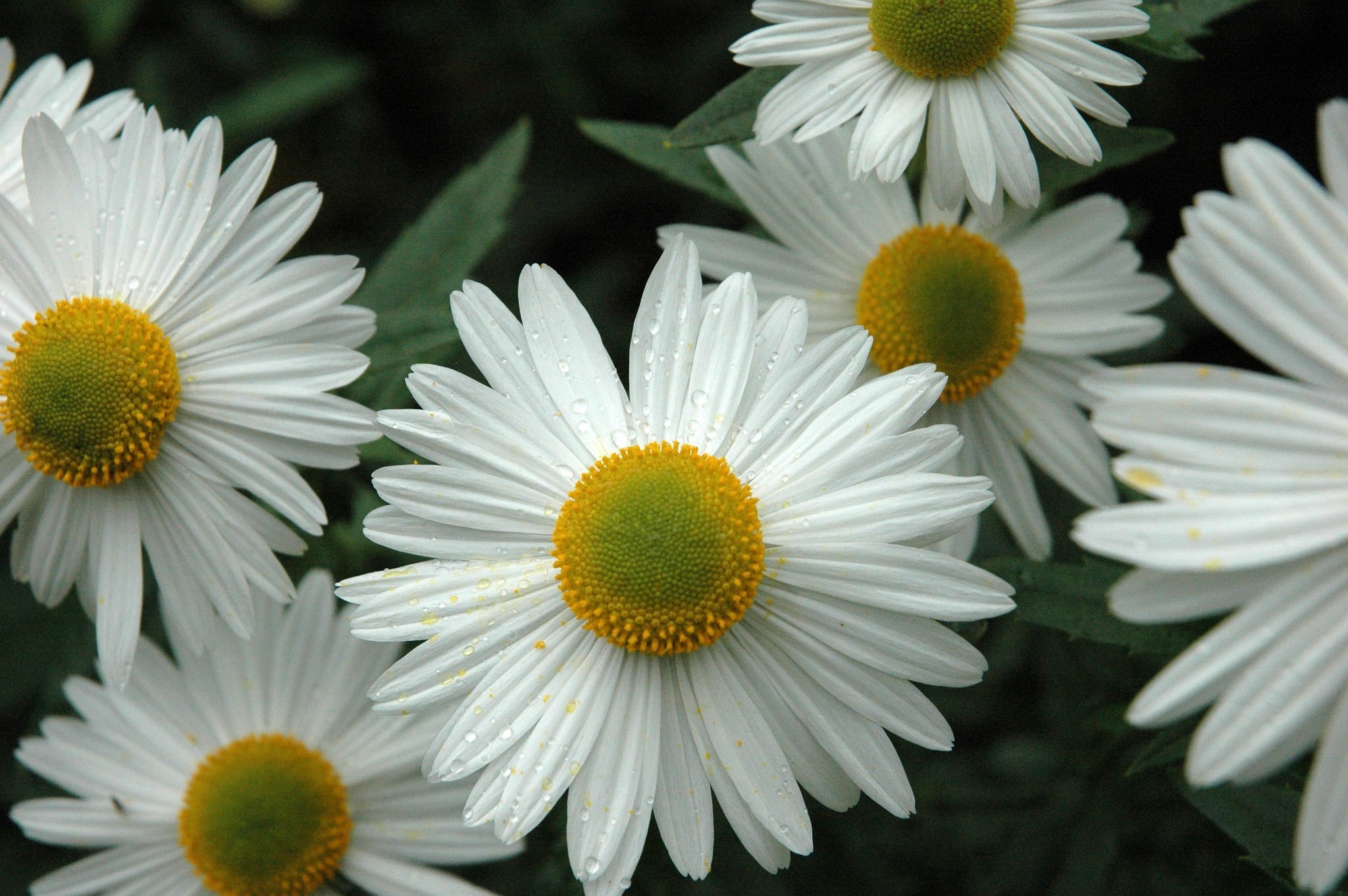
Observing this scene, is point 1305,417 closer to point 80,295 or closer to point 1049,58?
point 1049,58

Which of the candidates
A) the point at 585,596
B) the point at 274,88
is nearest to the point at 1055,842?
the point at 585,596

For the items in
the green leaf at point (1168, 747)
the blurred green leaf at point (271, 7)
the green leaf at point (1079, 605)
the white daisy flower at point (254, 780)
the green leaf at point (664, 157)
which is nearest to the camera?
the green leaf at point (1168, 747)

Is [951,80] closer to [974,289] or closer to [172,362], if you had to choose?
[974,289]

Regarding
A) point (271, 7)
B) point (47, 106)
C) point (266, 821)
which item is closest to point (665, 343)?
point (266, 821)

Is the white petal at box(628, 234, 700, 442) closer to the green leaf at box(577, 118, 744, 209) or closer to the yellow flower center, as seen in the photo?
the green leaf at box(577, 118, 744, 209)

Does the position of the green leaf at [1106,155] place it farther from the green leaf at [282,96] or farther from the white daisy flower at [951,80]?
the green leaf at [282,96]

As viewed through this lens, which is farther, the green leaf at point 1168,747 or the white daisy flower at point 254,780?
the white daisy flower at point 254,780

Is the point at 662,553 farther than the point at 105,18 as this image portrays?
No

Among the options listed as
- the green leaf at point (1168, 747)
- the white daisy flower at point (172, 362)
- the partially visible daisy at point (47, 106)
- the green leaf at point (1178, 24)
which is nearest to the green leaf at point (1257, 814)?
the green leaf at point (1168, 747)

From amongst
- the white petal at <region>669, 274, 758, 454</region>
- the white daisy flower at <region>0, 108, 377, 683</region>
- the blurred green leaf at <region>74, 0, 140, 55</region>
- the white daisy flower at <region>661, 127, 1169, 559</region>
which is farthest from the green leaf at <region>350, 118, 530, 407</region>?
the blurred green leaf at <region>74, 0, 140, 55</region>
